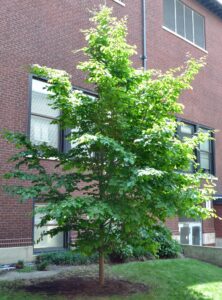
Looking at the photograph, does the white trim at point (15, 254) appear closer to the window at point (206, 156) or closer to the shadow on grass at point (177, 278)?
the shadow on grass at point (177, 278)

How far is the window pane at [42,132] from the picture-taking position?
12711 millimetres

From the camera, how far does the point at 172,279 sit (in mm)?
10109

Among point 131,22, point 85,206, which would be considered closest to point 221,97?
point 131,22

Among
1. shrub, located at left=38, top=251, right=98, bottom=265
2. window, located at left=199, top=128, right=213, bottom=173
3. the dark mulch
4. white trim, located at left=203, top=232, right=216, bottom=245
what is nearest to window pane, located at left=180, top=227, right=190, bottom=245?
white trim, located at left=203, top=232, right=216, bottom=245

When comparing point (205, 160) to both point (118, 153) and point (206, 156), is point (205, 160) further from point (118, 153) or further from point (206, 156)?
point (118, 153)

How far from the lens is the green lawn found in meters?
8.23

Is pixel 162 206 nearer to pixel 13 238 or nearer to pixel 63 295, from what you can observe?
pixel 63 295

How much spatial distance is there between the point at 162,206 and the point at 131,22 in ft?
37.3

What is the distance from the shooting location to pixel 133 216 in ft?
24.6

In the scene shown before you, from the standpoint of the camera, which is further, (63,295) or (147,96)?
(147,96)

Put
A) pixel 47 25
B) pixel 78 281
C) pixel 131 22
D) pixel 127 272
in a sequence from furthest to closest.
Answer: pixel 131 22
pixel 47 25
pixel 127 272
pixel 78 281

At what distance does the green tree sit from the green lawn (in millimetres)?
1206

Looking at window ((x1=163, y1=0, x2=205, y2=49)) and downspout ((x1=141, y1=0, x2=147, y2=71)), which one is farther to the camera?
window ((x1=163, y1=0, x2=205, y2=49))

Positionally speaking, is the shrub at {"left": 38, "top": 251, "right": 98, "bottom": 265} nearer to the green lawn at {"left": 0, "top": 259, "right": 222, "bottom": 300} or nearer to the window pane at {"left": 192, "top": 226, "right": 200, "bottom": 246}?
the green lawn at {"left": 0, "top": 259, "right": 222, "bottom": 300}
